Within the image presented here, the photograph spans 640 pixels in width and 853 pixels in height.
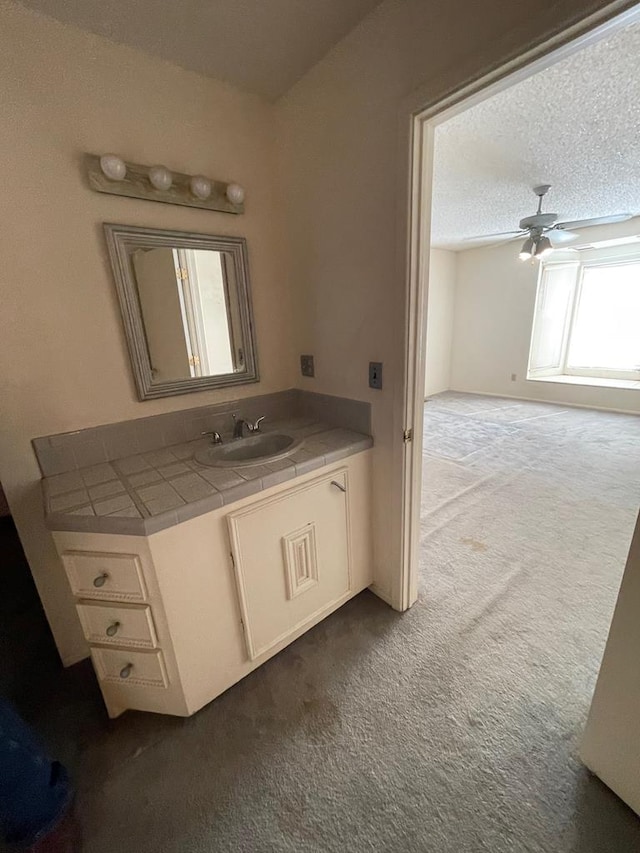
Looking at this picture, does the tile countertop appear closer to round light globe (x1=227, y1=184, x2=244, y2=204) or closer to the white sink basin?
the white sink basin

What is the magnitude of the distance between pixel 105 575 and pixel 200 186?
157 centimetres

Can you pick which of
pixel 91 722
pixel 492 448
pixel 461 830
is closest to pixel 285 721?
pixel 461 830

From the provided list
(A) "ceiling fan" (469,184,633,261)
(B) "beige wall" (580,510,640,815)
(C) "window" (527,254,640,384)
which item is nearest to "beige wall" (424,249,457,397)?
(C) "window" (527,254,640,384)

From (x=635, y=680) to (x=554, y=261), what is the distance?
5868mm

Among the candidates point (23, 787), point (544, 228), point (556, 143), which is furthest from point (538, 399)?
point (23, 787)

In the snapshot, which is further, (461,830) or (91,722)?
(91,722)

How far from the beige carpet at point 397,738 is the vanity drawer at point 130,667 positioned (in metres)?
0.20

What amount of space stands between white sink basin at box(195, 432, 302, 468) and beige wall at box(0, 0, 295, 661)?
330 millimetres

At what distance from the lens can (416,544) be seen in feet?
5.45

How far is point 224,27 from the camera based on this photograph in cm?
123

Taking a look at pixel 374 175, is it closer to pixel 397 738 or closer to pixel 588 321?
pixel 397 738

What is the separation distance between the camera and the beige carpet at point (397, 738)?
99 centimetres

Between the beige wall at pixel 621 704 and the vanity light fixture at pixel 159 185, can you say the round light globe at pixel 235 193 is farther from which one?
the beige wall at pixel 621 704

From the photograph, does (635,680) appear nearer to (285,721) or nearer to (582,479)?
(285,721)
